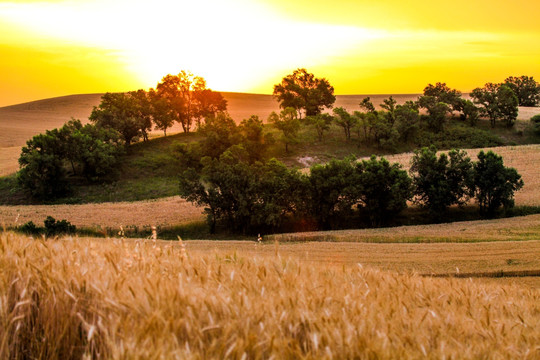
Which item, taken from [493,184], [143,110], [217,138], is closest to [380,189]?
[493,184]

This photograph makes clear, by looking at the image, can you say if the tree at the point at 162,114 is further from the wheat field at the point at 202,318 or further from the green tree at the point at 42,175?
the wheat field at the point at 202,318

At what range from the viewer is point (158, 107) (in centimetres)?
7912

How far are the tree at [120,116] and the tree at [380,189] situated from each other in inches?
1920

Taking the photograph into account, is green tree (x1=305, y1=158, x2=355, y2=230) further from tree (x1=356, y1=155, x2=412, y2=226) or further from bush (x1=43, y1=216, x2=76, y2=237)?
bush (x1=43, y1=216, x2=76, y2=237)

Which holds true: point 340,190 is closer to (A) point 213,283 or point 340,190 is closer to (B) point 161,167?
(A) point 213,283

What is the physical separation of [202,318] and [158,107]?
7972 cm

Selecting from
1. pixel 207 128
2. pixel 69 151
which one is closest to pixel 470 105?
pixel 207 128

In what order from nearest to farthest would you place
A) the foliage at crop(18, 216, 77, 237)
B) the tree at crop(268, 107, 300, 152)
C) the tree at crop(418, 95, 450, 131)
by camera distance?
the foliage at crop(18, 216, 77, 237)
the tree at crop(268, 107, 300, 152)
the tree at crop(418, 95, 450, 131)

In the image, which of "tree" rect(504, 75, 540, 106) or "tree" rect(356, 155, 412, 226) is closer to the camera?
"tree" rect(356, 155, 412, 226)

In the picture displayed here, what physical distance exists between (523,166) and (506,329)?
58.3m

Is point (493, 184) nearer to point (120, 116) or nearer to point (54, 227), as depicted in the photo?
point (54, 227)

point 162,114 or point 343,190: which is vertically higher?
point 162,114

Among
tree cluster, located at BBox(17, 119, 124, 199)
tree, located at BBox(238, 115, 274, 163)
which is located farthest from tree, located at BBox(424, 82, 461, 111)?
tree cluster, located at BBox(17, 119, 124, 199)

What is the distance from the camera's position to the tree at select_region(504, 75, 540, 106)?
12412 centimetres
